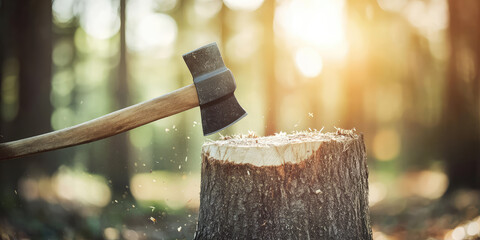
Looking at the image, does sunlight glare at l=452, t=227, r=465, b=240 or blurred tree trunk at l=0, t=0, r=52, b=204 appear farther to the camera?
blurred tree trunk at l=0, t=0, r=52, b=204

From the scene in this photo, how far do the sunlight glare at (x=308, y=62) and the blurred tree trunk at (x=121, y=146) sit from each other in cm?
434

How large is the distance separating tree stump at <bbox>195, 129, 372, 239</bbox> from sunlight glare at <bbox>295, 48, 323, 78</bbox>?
664 cm


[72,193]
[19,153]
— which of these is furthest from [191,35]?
[19,153]

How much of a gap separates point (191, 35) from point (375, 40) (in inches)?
219

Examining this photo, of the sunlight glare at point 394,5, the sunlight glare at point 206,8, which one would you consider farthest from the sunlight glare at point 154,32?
the sunlight glare at point 394,5

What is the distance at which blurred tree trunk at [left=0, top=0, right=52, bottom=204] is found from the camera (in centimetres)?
663

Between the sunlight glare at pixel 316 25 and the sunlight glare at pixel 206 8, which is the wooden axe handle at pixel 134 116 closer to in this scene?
the sunlight glare at pixel 316 25

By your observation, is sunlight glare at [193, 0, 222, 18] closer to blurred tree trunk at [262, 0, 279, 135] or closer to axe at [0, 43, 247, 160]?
blurred tree trunk at [262, 0, 279, 135]

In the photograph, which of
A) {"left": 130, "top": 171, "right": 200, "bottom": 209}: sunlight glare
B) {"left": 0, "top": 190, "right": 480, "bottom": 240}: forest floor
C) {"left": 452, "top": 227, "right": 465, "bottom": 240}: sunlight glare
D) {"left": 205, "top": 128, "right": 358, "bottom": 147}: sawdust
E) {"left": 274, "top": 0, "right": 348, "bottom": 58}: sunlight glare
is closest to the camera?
{"left": 205, "top": 128, "right": 358, "bottom": 147}: sawdust

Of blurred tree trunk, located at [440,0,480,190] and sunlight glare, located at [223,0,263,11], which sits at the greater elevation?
sunlight glare, located at [223,0,263,11]

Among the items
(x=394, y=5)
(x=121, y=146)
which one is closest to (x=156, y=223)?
(x=121, y=146)

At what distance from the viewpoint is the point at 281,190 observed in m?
1.96

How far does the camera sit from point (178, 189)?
23.8 feet

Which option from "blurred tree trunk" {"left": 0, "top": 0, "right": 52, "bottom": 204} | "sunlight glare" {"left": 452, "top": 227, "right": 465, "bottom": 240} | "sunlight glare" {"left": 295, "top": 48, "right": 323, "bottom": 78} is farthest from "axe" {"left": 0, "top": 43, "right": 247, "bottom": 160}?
"sunlight glare" {"left": 295, "top": 48, "right": 323, "bottom": 78}
